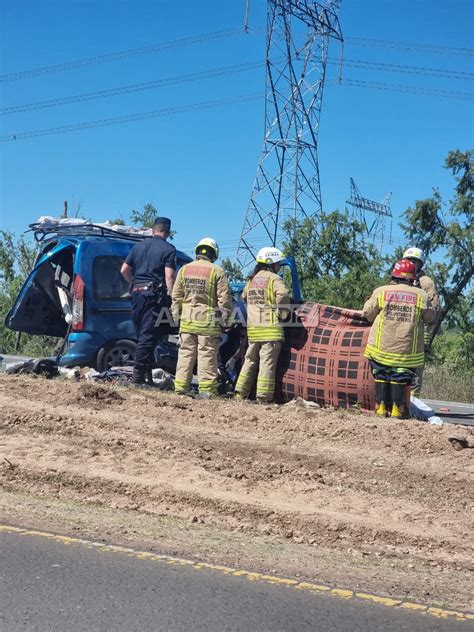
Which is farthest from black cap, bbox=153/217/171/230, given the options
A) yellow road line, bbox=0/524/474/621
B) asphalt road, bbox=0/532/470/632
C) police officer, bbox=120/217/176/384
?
asphalt road, bbox=0/532/470/632

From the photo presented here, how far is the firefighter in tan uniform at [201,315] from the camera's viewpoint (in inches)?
367

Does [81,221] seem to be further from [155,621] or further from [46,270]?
[155,621]

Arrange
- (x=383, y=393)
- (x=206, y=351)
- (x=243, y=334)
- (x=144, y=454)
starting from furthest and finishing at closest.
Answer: (x=243, y=334) < (x=206, y=351) < (x=383, y=393) < (x=144, y=454)

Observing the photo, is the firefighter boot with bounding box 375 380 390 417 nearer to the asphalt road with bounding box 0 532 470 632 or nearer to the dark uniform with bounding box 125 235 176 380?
the dark uniform with bounding box 125 235 176 380

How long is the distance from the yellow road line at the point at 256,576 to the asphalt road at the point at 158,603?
0.16 ft

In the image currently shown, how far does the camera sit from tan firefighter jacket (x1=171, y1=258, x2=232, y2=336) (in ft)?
30.5

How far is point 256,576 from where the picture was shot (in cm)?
480

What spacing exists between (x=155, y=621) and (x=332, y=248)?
17049mm

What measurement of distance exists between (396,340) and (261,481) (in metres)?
2.41

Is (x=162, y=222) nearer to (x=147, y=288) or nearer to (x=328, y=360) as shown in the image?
(x=147, y=288)

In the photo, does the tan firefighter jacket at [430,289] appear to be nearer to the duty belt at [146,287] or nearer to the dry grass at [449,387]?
the duty belt at [146,287]

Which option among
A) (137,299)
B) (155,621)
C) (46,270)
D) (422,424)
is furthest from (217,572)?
(46,270)

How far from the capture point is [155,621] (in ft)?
13.6

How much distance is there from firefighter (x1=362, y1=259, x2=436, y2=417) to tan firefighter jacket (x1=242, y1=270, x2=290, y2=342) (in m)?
1.12
